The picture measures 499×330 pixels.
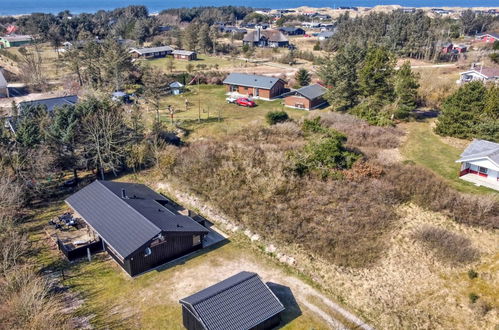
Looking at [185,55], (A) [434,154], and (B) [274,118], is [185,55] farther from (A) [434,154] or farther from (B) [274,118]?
(A) [434,154]

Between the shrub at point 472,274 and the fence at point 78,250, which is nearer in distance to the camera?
the shrub at point 472,274

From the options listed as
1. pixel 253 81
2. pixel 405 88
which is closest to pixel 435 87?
pixel 405 88

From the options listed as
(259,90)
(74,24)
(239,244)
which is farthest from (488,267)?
(74,24)

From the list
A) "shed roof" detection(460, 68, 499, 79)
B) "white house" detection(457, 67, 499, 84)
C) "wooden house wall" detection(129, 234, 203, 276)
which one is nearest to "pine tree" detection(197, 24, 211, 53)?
"white house" detection(457, 67, 499, 84)

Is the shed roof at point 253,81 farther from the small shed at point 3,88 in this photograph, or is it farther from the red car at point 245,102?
the small shed at point 3,88

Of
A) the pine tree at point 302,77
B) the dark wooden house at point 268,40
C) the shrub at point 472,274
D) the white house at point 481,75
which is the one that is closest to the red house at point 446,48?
the white house at point 481,75

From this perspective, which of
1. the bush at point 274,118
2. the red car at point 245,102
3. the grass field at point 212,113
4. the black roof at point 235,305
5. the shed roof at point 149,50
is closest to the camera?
the black roof at point 235,305

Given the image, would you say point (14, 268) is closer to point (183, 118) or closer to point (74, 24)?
point (183, 118)
